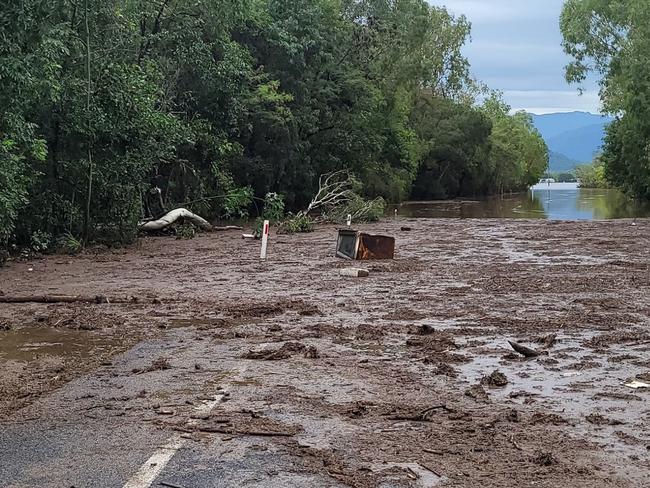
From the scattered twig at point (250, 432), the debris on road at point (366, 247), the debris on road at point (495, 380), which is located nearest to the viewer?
the scattered twig at point (250, 432)

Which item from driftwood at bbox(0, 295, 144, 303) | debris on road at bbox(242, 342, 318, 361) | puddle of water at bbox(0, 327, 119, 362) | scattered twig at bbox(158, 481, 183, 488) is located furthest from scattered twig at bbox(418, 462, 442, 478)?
driftwood at bbox(0, 295, 144, 303)

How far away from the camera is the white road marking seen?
469cm

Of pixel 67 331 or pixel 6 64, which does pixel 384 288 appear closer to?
pixel 67 331

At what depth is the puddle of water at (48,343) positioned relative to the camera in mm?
8883

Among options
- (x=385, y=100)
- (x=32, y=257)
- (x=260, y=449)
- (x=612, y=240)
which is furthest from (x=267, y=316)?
(x=385, y=100)

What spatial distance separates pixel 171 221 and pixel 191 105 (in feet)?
19.7

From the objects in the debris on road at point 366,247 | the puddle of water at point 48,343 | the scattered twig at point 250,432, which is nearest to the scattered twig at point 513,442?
the scattered twig at point 250,432

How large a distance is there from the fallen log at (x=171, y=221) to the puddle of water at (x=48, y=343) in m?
16.7

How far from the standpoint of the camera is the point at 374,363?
27.0ft

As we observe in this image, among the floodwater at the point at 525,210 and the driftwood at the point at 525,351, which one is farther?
the floodwater at the point at 525,210

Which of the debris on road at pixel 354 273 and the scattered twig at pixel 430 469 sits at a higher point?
the scattered twig at pixel 430 469

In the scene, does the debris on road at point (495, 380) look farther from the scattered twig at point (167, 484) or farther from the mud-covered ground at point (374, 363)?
the scattered twig at point (167, 484)

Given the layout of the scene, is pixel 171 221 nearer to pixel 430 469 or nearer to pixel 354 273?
pixel 354 273

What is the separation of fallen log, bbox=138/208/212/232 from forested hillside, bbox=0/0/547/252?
1.94 ft
